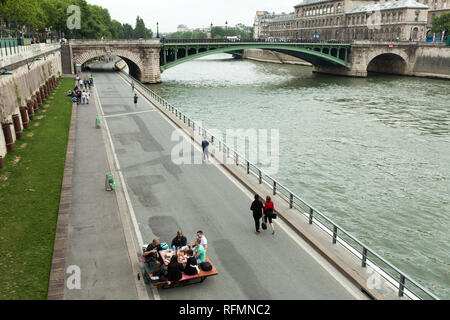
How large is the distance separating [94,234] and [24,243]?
7.10 ft

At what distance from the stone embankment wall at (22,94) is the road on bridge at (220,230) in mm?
6963

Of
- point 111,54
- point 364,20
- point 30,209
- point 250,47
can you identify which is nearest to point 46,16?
point 111,54

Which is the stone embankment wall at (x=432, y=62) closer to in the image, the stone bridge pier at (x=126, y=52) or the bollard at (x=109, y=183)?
the stone bridge pier at (x=126, y=52)

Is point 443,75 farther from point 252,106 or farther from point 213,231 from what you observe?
point 213,231

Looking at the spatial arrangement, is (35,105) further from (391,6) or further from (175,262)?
(391,6)

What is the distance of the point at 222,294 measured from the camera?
1052 centimetres

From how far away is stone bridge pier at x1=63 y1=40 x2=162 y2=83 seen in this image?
64.8m

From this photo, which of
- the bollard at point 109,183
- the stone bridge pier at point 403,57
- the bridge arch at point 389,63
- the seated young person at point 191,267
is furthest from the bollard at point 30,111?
the bridge arch at point 389,63

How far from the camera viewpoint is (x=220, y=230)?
46.7ft

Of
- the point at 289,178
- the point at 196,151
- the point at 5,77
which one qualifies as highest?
the point at 5,77

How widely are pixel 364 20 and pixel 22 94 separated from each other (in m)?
113

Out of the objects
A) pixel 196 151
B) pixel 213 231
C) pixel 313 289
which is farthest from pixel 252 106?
pixel 313 289

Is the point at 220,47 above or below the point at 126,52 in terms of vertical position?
above

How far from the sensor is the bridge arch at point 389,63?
280ft
